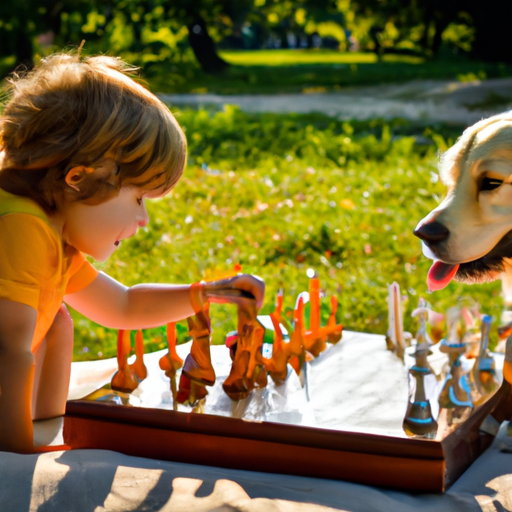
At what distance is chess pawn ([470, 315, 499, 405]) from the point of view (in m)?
2.22

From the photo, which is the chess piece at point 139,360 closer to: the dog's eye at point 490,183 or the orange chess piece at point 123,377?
the orange chess piece at point 123,377

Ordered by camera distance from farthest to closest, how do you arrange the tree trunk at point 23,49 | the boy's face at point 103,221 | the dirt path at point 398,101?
the tree trunk at point 23,49, the dirt path at point 398,101, the boy's face at point 103,221

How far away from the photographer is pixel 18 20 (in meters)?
10.7

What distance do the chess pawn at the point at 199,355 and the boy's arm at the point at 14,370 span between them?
445mm

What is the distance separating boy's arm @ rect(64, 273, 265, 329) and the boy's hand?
12 centimetres

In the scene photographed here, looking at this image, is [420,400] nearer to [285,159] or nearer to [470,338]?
[470,338]

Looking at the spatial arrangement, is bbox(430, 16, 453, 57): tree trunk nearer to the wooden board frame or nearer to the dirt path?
the dirt path

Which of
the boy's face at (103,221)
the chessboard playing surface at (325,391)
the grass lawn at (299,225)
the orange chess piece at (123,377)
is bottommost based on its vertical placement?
the grass lawn at (299,225)

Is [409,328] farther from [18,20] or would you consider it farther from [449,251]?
[18,20]

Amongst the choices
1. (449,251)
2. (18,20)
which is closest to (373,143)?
(449,251)

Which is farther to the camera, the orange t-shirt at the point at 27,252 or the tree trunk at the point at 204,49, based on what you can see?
the tree trunk at the point at 204,49

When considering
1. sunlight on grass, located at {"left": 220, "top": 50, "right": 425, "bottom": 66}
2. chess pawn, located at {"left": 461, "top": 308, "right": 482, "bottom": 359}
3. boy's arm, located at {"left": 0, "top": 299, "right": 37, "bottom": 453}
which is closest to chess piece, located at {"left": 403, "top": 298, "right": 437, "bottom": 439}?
chess pawn, located at {"left": 461, "top": 308, "right": 482, "bottom": 359}

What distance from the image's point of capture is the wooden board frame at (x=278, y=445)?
1687mm

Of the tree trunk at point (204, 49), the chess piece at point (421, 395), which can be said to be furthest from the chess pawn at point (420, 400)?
the tree trunk at point (204, 49)
